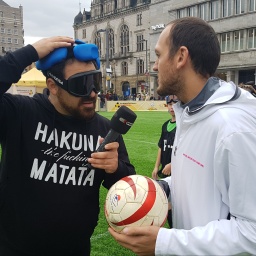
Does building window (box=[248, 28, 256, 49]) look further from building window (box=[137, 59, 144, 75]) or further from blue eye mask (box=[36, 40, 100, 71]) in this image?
blue eye mask (box=[36, 40, 100, 71])

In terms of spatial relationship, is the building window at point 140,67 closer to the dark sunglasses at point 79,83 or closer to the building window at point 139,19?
the building window at point 139,19

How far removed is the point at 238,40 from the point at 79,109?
43.6 metres

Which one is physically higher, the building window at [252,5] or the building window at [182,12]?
the building window at [182,12]

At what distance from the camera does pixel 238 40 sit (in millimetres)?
42375

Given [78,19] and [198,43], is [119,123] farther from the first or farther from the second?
[78,19]

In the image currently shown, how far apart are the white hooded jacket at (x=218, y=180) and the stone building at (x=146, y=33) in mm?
33127

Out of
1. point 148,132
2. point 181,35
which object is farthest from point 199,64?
point 148,132

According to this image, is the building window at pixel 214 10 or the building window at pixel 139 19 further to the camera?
the building window at pixel 139 19

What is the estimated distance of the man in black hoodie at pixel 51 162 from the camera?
2.36 m

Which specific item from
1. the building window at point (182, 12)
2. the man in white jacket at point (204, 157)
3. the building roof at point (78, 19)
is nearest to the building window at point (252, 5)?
the building window at point (182, 12)

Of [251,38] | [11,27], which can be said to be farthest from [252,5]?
[11,27]

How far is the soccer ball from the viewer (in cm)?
190

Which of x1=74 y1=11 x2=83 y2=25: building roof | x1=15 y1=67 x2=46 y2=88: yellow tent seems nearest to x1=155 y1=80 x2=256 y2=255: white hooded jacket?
x1=15 y1=67 x2=46 y2=88: yellow tent

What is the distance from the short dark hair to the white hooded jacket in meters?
0.19
